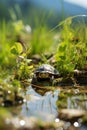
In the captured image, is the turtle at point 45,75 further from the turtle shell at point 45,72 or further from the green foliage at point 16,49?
the green foliage at point 16,49

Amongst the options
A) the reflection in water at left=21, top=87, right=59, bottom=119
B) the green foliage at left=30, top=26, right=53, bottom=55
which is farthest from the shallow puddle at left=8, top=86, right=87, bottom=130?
the green foliage at left=30, top=26, right=53, bottom=55

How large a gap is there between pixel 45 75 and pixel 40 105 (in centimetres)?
70

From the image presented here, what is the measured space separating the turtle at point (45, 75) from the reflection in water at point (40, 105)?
28cm

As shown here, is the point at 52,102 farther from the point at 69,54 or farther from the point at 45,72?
the point at 69,54

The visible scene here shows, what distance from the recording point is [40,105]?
259 cm

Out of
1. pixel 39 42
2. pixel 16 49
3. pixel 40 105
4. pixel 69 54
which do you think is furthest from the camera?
pixel 39 42

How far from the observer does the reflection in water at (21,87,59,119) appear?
237 centimetres

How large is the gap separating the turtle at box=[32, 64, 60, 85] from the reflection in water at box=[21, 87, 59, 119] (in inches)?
10.8

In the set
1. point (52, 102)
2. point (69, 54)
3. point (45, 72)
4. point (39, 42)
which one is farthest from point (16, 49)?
point (39, 42)

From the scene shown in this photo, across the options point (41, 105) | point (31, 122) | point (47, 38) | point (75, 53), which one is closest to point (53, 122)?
point (31, 122)

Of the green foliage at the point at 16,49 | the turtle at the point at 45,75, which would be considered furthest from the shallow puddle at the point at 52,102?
the green foliage at the point at 16,49

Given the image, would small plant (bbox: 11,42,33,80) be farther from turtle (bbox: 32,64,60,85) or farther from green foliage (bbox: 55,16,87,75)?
green foliage (bbox: 55,16,87,75)

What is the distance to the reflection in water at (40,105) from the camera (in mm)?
2371

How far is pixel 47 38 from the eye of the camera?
5520 mm
